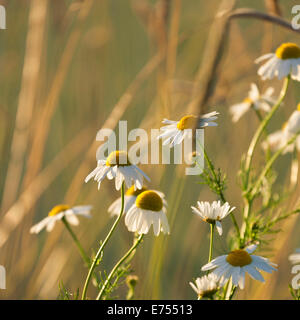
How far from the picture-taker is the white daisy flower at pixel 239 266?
48 centimetres

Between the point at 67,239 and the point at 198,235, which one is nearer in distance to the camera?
the point at 198,235

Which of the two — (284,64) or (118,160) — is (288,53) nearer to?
(284,64)

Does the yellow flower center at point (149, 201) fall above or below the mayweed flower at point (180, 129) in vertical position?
below

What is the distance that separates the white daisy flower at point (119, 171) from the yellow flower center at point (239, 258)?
124 millimetres

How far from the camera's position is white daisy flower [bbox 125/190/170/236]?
53 centimetres

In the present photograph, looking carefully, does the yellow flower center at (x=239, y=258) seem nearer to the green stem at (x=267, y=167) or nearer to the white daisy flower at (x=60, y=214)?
the green stem at (x=267, y=167)

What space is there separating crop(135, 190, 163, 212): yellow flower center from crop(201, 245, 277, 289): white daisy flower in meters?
0.10

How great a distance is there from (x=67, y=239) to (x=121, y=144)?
0.55 m

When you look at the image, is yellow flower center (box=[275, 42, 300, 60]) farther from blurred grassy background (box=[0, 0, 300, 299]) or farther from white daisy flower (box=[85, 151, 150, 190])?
white daisy flower (box=[85, 151, 150, 190])

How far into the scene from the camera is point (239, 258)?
49 cm

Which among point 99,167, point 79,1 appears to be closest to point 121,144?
point 99,167

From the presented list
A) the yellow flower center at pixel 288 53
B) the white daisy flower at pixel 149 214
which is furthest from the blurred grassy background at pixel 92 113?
the white daisy flower at pixel 149 214
